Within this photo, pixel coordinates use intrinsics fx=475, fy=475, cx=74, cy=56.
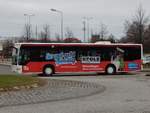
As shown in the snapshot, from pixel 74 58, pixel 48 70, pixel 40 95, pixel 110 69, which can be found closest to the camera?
pixel 40 95

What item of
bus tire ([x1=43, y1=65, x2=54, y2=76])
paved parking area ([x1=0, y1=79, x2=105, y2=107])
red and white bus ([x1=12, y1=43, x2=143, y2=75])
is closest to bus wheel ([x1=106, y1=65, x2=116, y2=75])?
red and white bus ([x1=12, y1=43, x2=143, y2=75])

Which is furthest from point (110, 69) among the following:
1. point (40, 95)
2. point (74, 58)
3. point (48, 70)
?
point (40, 95)

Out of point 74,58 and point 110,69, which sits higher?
point 74,58

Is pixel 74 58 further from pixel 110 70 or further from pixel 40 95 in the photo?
pixel 40 95

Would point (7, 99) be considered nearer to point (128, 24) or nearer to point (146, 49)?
point (128, 24)

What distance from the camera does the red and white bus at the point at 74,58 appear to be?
39.8m

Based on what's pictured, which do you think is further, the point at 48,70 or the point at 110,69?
the point at 110,69

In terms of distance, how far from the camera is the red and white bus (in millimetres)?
39781

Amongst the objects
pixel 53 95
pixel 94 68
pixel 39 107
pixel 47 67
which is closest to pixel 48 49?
pixel 47 67

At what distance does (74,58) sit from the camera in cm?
4134

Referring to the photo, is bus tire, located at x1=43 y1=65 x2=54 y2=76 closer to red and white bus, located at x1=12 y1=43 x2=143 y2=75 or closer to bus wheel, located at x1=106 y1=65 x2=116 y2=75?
red and white bus, located at x1=12 y1=43 x2=143 y2=75

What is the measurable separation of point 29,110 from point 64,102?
2.86 meters

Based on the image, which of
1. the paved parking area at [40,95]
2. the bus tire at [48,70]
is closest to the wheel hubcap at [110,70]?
the bus tire at [48,70]

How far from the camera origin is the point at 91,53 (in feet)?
138
